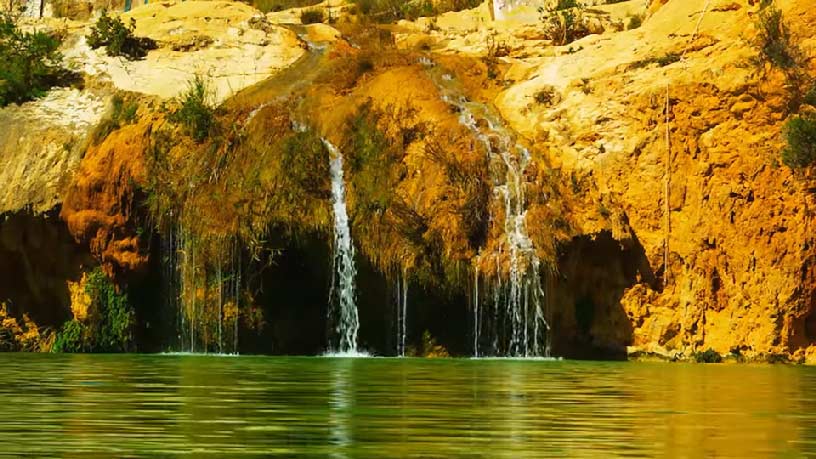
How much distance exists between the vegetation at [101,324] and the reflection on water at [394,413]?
38.1 ft

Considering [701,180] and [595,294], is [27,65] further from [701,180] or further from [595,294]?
[701,180]

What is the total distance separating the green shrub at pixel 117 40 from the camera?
48.4 metres

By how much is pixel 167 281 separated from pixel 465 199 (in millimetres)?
7854

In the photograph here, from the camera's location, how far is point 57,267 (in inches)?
1609

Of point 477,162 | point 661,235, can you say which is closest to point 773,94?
point 661,235

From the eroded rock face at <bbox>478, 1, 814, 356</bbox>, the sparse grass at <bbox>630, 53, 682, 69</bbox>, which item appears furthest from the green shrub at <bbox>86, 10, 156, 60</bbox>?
the sparse grass at <bbox>630, 53, 682, 69</bbox>

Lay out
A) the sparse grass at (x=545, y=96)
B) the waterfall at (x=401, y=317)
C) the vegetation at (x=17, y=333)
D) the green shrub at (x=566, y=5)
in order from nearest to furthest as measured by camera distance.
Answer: the waterfall at (x=401, y=317) < the vegetation at (x=17, y=333) < the sparse grass at (x=545, y=96) < the green shrub at (x=566, y=5)

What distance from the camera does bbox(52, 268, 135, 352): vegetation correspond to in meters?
39.9

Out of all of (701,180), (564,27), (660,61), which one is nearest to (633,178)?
(701,180)

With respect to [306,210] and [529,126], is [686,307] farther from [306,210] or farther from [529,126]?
[306,210]

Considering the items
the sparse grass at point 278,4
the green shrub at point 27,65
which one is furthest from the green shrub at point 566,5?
the sparse grass at point 278,4

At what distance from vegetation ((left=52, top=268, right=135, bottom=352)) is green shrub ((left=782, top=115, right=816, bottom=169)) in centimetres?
1684

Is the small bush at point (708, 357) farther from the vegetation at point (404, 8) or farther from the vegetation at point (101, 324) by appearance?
the vegetation at point (404, 8)

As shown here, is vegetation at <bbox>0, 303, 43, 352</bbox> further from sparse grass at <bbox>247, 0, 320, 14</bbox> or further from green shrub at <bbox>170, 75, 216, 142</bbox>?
sparse grass at <bbox>247, 0, 320, 14</bbox>
